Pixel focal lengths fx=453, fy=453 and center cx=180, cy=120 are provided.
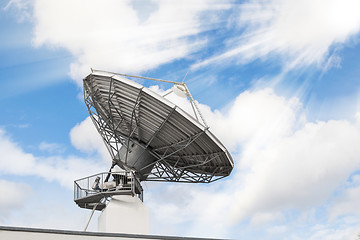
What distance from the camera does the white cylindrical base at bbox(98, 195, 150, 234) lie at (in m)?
29.8

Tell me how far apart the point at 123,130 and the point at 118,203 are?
504cm

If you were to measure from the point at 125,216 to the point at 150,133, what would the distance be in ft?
19.2

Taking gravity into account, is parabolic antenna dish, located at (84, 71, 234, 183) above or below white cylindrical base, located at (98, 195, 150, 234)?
above

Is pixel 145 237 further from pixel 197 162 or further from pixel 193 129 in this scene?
pixel 197 162

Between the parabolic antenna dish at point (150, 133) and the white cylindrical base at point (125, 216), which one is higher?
the parabolic antenna dish at point (150, 133)

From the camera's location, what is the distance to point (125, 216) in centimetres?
3027

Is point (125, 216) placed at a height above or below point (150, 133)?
below

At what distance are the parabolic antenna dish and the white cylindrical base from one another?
86.0 inches

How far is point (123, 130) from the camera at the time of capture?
1249 inches

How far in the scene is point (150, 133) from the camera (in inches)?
1171

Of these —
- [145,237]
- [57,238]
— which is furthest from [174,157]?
[57,238]

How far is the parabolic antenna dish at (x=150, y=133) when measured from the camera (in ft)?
88.0

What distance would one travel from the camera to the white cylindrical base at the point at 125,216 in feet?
97.8

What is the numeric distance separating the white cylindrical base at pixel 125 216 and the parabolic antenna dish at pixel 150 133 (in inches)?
86.0
